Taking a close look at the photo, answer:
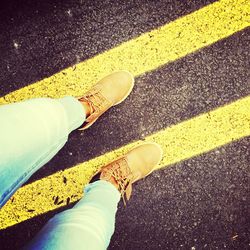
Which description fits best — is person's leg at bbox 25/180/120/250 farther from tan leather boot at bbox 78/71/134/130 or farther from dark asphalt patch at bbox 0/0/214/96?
dark asphalt patch at bbox 0/0/214/96

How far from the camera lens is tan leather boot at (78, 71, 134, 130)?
1.77 m

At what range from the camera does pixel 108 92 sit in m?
1.82

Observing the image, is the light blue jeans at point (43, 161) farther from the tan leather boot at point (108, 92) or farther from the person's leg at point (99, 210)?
the tan leather boot at point (108, 92)

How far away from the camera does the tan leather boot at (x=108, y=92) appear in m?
1.77

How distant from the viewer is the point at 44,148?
122cm

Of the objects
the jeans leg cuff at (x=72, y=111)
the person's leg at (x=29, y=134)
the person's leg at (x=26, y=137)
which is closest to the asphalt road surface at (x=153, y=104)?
the jeans leg cuff at (x=72, y=111)

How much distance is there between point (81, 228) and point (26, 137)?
1.40 ft

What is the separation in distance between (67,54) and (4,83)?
0.46 m

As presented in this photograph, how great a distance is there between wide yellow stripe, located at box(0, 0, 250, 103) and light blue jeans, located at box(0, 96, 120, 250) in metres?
0.54

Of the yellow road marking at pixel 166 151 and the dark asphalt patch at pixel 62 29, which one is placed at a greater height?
the dark asphalt patch at pixel 62 29

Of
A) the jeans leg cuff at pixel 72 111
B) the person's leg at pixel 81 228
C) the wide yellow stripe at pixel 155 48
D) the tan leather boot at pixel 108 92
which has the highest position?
the wide yellow stripe at pixel 155 48

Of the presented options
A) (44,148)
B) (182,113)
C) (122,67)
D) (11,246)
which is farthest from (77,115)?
(11,246)

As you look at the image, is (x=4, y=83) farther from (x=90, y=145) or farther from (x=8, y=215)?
(x=8, y=215)

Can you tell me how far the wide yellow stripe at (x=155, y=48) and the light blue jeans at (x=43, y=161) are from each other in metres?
0.54
